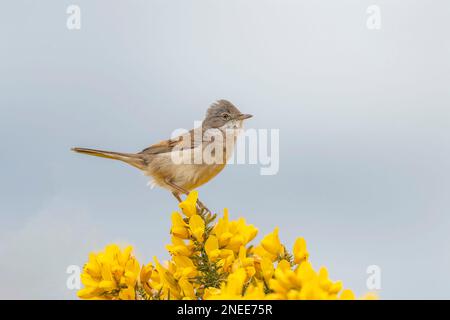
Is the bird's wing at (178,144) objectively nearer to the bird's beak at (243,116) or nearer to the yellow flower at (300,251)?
the bird's beak at (243,116)

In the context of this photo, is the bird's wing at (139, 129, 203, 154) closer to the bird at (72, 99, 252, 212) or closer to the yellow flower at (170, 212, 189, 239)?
the bird at (72, 99, 252, 212)

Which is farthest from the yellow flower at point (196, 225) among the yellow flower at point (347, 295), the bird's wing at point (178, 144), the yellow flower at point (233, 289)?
the bird's wing at point (178, 144)

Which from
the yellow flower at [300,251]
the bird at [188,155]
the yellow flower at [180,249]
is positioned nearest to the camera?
the yellow flower at [300,251]

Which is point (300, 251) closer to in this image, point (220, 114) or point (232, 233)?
point (232, 233)

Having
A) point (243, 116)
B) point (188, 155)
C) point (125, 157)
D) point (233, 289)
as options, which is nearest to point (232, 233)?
point (233, 289)

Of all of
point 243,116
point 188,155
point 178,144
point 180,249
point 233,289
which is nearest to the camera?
point 233,289
